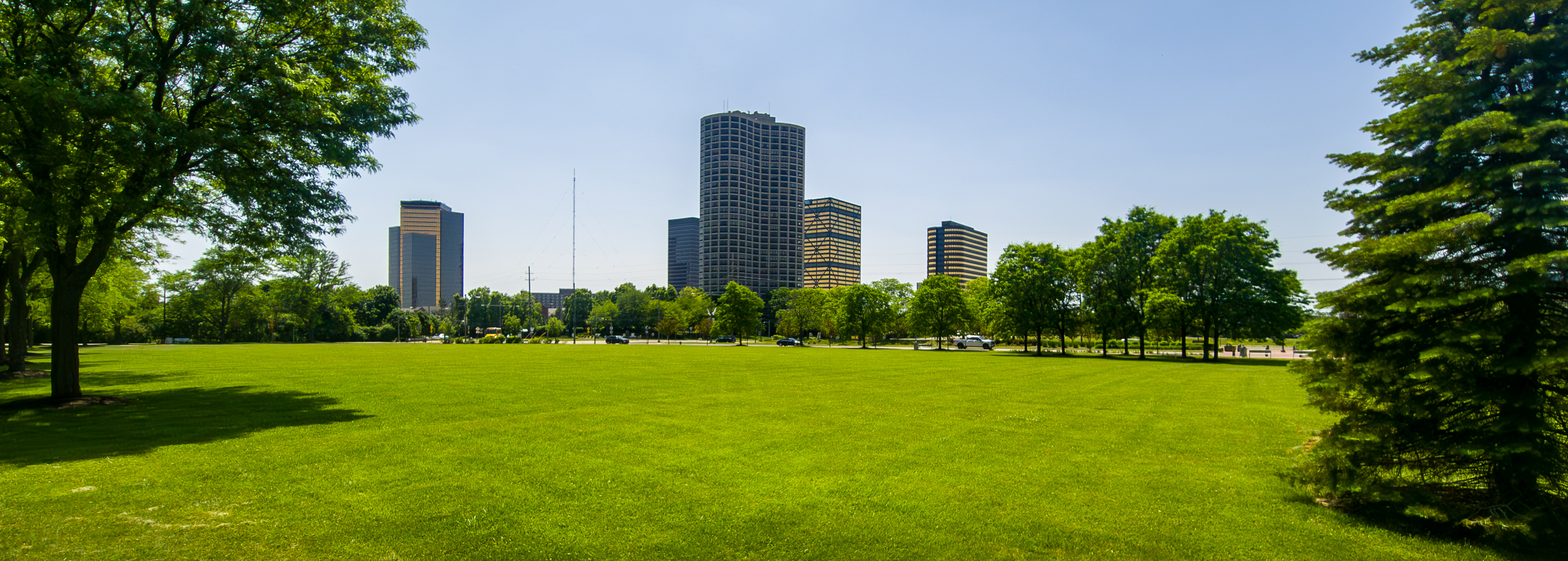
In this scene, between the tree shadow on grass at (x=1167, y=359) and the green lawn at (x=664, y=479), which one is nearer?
the green lawn at (x=664, y=479)

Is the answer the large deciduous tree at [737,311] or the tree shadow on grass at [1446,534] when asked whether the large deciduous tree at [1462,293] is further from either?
the large deciduous tree at [737,311]

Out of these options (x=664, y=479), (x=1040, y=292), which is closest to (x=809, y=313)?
(x=1040, y=292)

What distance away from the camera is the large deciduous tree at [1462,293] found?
21.5ft

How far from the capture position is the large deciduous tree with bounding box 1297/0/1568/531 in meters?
6.55

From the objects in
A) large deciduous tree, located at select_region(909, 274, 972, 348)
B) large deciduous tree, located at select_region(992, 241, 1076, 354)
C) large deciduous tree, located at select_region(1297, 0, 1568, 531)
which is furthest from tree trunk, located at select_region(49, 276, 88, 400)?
large deciduous tree, located at select_region(909, 274, 972, 348)

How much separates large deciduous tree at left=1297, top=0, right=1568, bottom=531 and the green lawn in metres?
1.12

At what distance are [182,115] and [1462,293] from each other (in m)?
28.4

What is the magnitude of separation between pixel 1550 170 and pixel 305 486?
51.5 feet

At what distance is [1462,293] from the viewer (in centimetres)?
661

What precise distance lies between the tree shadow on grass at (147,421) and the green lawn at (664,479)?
0.10 meters

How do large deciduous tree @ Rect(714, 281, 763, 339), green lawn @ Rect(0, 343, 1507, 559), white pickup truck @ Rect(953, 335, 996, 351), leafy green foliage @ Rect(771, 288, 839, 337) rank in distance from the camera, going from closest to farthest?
green lawn @ Rect(0, 343, 1507, 559) < white pickup truck @ Rect(953, 335, 996, 351) < large deciduous tree @ Rect(714, 281, 763, 339) < leafy green foliage @ Rect(771, 288, 839, 337)

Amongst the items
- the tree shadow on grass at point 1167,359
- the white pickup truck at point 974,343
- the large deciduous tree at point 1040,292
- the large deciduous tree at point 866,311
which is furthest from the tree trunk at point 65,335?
the large deciduous tree at point 866,311

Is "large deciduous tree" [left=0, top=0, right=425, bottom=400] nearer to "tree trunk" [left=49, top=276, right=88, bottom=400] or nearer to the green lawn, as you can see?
"tree trunk" [left=49, top=276, right=88, bottom=400]

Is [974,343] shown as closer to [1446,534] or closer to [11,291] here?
[1446,534]
